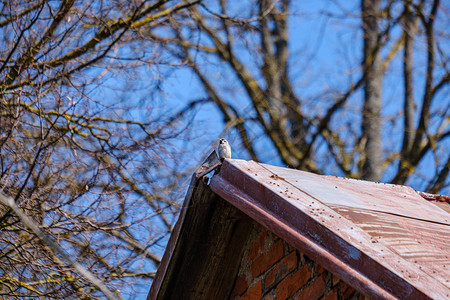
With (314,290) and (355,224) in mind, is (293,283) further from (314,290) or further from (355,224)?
(355,224)

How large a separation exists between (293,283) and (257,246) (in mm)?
375

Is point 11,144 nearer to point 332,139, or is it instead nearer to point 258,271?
point 258,271

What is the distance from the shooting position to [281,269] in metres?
2.46

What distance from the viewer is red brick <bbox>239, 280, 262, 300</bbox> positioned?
259 cm

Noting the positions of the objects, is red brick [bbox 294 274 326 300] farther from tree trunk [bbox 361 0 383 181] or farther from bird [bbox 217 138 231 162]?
tree trunk [bbox 361 0 383 181]

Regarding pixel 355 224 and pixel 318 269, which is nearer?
pixel 355 224

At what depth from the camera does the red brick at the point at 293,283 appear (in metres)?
2.30

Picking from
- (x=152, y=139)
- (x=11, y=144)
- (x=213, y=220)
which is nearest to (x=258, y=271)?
(x=213, y=220)

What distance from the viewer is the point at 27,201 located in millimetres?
3885

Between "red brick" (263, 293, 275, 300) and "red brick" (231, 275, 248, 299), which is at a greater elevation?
"red brick" (231, 275, 248, 299)

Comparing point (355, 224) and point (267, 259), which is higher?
point (267, 259)

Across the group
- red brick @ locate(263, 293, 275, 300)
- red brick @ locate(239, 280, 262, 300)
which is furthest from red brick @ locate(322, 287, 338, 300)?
red brick @ locate(239, 280, 262, 300)

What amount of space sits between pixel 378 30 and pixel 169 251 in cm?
1000

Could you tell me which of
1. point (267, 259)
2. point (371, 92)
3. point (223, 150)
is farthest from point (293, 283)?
point (371, 92)
